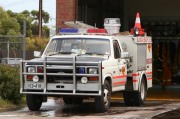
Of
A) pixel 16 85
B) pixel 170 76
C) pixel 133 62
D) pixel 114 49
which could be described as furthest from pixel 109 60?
pixel 170 76

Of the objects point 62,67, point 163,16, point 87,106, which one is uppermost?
point 163,16

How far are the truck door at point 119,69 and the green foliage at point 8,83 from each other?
3.06 metres

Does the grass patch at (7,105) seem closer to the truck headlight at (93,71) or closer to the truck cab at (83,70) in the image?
the truck cab at (83,70)

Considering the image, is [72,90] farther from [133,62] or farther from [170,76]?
[170,76]

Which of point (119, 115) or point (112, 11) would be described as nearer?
point (119, 115)

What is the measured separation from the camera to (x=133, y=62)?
1658 centimetres

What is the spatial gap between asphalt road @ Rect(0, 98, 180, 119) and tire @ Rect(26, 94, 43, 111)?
6.7 inches

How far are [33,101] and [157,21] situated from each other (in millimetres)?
14690

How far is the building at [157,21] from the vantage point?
2558 centimetres

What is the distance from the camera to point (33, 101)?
48.8ft

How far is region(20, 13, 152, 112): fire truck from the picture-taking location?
14008 mm

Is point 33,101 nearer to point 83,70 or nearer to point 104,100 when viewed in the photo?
point 83,70

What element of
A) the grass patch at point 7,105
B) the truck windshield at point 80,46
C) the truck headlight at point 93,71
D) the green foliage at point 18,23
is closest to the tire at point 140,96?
the truck windshield at point 80,46

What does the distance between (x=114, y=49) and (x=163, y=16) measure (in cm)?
1313
